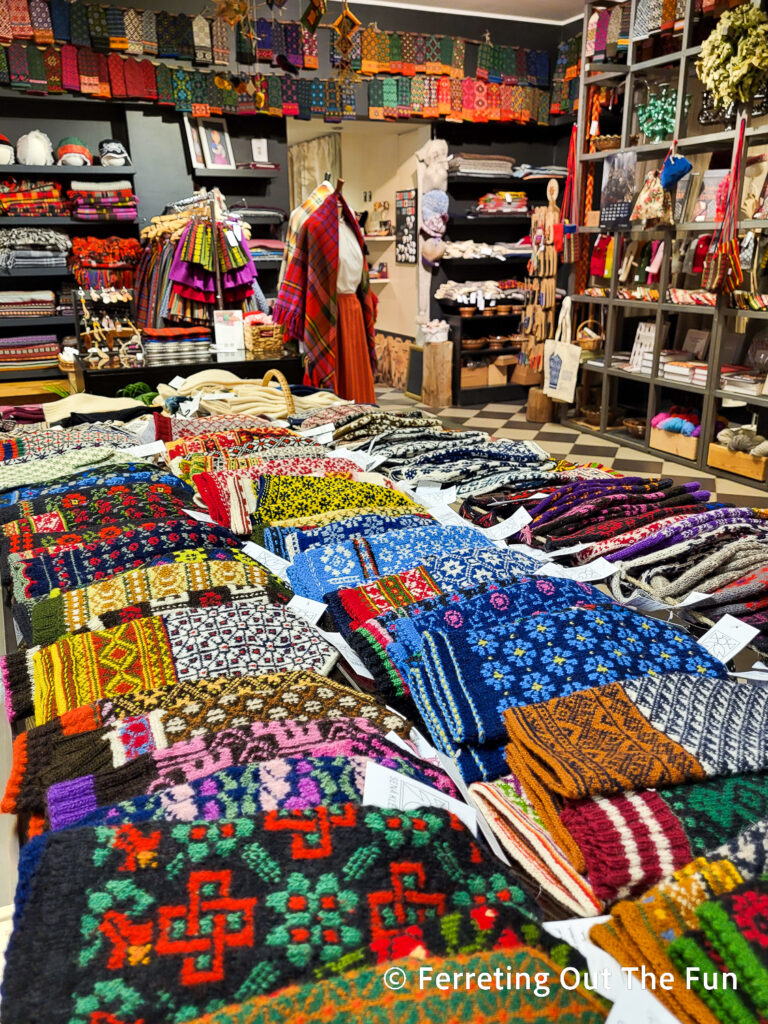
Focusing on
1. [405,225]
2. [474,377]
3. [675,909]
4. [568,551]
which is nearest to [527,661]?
[675,909]

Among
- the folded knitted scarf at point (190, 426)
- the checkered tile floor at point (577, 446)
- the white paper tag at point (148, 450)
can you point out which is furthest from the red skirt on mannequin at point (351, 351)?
the white paper tag at point (148, 450)

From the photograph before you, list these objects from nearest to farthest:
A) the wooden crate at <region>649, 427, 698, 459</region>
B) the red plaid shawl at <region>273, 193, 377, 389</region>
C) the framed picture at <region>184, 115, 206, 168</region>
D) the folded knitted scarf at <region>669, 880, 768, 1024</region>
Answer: the folded knitted scarf at <region>669, 880, 768, 1024</region> < the red plaid shawl at <region>273, 193, 377, 389</region> < the wooden crate at <region>649, 427, 698, 459</region> < the framed picture at <region>184, 115, 206, 168</region>

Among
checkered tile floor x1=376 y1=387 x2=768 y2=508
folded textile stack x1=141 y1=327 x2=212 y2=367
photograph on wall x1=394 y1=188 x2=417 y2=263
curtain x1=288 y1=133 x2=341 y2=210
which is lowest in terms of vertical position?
checkered tile floor x1=376 y1=387 x2=768 y2=508

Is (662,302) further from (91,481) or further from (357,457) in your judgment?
(91,481)

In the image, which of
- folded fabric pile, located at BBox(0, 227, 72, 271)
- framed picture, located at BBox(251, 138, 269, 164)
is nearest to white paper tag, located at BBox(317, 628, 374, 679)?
folded fabric pile, located at BBox(0, 227, 72, 271)

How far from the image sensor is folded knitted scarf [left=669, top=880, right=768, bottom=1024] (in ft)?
2.02

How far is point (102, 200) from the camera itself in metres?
5.75

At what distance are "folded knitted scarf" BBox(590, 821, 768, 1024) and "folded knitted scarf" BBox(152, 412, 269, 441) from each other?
219 centimetres

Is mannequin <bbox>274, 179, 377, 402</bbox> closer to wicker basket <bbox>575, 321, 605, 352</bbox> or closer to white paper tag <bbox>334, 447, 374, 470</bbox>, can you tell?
white paper tag <bbox>334, 447, 374, 470</bbox>

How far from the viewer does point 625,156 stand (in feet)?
18.3

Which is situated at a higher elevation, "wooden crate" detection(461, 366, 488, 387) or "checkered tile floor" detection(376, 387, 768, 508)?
"wooden crate" detection(461, 366, 488, 387)

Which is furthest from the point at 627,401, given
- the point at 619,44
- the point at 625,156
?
the point at 619,44

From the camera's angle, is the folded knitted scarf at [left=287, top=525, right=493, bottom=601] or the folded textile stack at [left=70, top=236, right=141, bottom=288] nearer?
the folded knitted scarf at [left=287, top=525, right=493, bottom=601]

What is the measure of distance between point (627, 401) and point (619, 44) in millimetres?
2697
